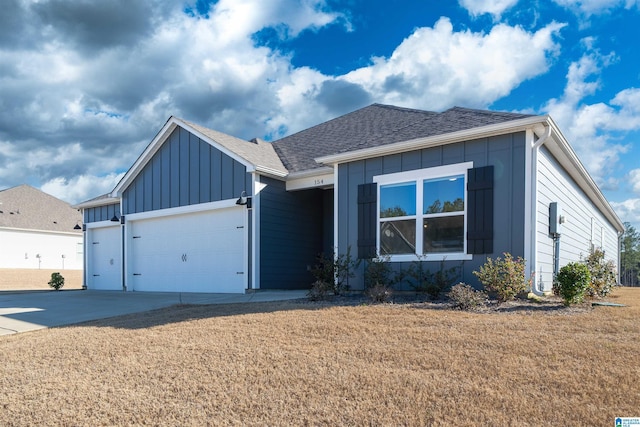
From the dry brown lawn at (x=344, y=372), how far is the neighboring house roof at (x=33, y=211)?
2827 centimetres

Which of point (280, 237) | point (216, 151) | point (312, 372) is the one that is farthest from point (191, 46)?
point (312, 372)

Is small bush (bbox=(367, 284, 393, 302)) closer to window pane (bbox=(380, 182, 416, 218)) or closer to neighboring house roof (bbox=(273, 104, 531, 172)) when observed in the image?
window pane (bbox=(380, 182, 416, 218))

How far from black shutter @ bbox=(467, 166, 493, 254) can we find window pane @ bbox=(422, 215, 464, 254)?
0.73 feet

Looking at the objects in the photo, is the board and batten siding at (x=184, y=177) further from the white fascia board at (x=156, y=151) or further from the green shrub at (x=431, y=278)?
the green shrub at (x=431, y=278)

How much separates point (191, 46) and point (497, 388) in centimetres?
1257

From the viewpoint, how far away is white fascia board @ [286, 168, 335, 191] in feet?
36.4

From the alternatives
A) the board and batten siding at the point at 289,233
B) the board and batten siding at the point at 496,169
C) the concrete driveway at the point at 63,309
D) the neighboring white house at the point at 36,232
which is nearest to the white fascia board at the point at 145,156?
the board and batten siding at the point at 289,233

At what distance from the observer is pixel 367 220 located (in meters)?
9.18

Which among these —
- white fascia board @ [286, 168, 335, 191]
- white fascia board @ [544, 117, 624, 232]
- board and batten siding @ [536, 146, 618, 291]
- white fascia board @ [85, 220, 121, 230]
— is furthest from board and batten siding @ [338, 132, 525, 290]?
white fascia board @ [85, 220, 121, 230]

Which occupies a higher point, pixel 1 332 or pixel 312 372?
pixel 312 372

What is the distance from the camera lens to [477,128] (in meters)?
7.68

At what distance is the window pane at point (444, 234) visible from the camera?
26.5 ft

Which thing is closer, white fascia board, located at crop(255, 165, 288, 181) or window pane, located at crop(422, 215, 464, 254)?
window pane, located at crop(422, 215, 464, 254)

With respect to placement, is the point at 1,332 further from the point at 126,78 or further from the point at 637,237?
the point at 637,237
